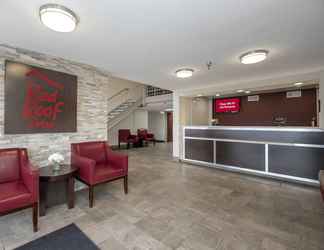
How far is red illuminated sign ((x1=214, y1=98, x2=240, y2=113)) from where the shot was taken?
224 inches

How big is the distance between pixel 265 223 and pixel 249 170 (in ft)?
6.75

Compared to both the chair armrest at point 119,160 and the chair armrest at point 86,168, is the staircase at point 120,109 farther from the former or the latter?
the chair armrest at point 86,168

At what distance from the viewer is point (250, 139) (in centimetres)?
386

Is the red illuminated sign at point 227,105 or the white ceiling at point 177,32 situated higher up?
the white ceiling at point 177,32

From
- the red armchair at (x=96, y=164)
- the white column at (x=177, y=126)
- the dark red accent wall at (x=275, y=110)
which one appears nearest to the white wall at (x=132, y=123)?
the white column at (x=177, y=126)

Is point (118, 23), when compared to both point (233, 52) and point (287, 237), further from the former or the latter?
point (287, 237)

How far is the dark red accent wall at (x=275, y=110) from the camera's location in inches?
179

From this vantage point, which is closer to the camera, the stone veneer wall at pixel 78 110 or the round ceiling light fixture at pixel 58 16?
the round ceiling light fixture at pixel 58 16

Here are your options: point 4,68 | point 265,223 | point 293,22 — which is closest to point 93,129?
point 4,68

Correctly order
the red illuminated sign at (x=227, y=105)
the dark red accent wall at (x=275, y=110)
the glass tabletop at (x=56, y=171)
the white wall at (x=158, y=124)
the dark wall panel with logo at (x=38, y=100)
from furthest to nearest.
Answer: the white wall at (x=158, y=124)
the red illuminated sign at (x=227, y=105)
the dark red accent wall at (x=275, y=110)
the dark wall panel with logo at (x=38, y=100)
the glass tabletop at (x=56, y=171)

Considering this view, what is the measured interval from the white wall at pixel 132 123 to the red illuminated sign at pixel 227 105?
5.03 m

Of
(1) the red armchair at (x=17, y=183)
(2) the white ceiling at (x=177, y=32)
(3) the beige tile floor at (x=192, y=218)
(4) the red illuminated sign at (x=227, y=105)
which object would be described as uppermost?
(2) the white ceiling at (x=177, y=32)

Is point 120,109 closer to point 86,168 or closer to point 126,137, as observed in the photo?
point 126,137

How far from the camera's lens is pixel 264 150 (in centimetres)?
367
